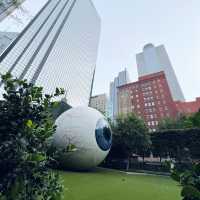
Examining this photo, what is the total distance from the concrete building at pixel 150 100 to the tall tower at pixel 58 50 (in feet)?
85.2

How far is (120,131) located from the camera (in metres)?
20.4

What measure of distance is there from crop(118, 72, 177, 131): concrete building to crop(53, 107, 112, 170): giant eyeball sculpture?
193ft

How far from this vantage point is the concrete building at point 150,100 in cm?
7325

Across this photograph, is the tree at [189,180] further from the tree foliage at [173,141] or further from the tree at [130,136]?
the tree foliage at [173,141]

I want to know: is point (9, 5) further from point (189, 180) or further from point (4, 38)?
point (189, 180)

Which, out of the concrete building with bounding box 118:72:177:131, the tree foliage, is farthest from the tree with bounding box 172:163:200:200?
the concrete building with bounding box 118:72:177:131

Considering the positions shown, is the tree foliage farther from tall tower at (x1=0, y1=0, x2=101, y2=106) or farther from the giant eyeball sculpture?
tall tower at (x1=0, y1=0, x2=101, y2=106)

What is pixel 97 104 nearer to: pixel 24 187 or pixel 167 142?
pixel 167 142

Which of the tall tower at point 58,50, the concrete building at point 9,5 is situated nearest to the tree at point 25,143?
the concrete building at point 9,5

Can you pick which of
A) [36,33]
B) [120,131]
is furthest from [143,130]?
[36,33]

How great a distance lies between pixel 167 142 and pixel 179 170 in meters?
20.9

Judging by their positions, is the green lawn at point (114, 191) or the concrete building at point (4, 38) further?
the green lawn at point (114, 191)

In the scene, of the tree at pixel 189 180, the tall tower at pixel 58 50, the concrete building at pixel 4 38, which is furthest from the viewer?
the tall tower at pixel 58 50

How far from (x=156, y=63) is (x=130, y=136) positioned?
160m
